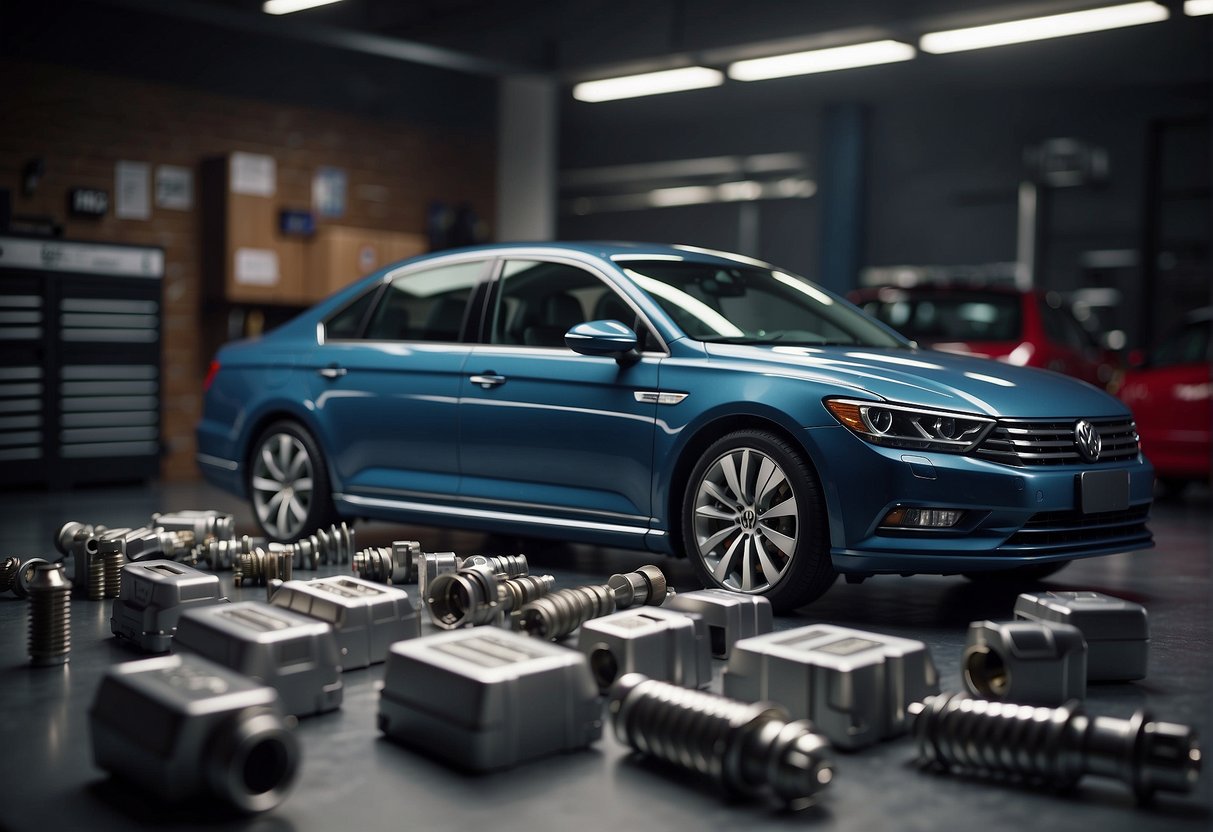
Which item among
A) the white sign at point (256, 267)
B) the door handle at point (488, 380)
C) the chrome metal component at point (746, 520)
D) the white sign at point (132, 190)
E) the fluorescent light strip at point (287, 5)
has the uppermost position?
the fluorescent light strip at point (287, 5)

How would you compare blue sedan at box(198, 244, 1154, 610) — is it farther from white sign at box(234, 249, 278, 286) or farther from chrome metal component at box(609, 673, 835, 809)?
white sign at box(234, 249, 278, 286)

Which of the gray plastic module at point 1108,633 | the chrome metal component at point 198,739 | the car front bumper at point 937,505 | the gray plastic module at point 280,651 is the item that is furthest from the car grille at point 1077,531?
the chrome metal component at point 198,739

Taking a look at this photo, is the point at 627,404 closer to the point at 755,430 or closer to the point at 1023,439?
the point at 755,430

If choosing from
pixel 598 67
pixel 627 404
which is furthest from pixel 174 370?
pixel 627 404

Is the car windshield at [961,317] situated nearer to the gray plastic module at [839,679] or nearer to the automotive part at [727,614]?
the automotive part at [727,614]

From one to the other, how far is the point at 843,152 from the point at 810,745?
13274 millimetres

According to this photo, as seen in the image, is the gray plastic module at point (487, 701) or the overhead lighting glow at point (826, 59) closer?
the gray plastic module at point (487, 701)

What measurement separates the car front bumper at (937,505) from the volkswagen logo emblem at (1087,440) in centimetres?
12

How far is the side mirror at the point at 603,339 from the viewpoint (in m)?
4.02

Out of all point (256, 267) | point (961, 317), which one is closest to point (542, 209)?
point (256, 267)

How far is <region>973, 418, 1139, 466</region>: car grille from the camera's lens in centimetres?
354

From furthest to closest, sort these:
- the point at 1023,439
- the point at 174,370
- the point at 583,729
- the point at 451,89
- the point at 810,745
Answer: the point at 451,89, the point at 174,370, the point at 1023,439, the point at 583,729, the point at 810,745

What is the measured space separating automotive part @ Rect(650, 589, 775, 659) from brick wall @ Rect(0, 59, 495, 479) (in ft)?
22.2

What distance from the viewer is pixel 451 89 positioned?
11.2 metres
